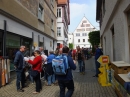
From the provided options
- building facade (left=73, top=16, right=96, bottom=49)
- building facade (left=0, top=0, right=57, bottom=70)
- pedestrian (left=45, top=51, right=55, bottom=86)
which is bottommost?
pedestrian (left=45, top=51, right=55, bottom=86)

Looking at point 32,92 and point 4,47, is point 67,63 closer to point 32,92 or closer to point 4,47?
point 32,92

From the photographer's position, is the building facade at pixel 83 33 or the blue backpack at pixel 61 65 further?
the building facade at pixel 83 33

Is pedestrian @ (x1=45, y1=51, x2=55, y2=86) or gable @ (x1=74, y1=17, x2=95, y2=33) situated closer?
pedestrian @ (x1=45, y1=51, x2=55, y2=86)

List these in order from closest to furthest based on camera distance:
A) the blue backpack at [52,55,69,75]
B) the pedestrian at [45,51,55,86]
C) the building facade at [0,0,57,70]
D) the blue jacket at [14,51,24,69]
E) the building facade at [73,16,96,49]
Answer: the blue backpack at [52,55,69,75] < the blue jacket at [14,51,24,69] < the pedestrian at [45,51,55,86] < the building facade at [0,0,57,70] < the building facade at [73,16,96,49]

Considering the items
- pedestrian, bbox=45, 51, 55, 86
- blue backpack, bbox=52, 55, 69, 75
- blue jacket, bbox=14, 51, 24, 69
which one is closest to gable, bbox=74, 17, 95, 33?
pedestrian, bbox=45, 51, 55, 86

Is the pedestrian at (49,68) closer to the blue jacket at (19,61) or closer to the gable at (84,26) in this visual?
the blue jacket at (19,61)

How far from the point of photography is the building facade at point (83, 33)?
247ft

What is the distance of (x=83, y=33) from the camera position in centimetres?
7588

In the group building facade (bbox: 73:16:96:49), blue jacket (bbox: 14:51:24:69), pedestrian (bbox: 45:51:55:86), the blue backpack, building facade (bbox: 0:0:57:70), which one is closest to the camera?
the blue backpack

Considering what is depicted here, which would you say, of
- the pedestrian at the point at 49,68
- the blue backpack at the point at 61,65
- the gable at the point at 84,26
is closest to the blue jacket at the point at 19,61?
the pedestrian at the point at 49,68

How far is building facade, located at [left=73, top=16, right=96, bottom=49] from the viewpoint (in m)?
75.3

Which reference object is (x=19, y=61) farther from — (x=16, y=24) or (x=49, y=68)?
(x=16, y=24)

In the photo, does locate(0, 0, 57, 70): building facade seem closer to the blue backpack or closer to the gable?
the blue backpack

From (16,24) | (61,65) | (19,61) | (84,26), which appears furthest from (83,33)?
(61,65)
